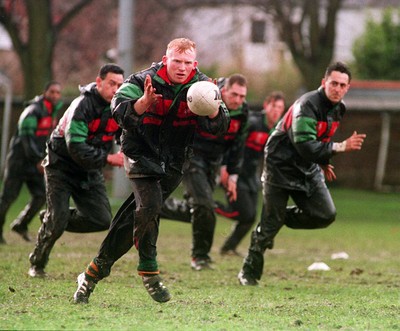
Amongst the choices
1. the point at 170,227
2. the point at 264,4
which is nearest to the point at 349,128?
the point at 264,4

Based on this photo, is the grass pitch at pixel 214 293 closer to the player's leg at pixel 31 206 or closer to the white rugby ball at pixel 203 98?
the player's leg at pixel 31 206

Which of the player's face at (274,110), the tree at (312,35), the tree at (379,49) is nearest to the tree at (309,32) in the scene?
the tree at (312,35)

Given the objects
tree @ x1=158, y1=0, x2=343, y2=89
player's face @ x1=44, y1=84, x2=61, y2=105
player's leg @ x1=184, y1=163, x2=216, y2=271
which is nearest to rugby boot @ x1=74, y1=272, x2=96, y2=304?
player's leg @ x1=184, y1=163, x2=216, y2=271

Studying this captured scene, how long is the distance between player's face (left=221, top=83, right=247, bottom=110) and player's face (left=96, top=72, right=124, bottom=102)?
1820 millimetres

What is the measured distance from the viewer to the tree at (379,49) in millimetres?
39812

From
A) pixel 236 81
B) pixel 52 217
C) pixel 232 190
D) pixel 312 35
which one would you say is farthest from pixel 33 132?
pixel 312 35

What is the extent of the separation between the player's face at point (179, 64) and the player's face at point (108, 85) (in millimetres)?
1907

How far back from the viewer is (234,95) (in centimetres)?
1114

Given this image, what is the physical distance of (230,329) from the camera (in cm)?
686

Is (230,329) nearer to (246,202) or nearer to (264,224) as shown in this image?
(264,224)

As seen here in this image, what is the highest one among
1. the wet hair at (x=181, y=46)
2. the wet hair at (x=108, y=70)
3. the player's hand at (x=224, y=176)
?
the wet hair at (x=181, y=46)

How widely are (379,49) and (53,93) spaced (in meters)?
28.0

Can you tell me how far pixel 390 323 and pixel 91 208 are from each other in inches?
142

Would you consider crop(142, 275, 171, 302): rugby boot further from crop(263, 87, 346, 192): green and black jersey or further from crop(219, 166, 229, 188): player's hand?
crop(219, 166, 229, 188): player's hand
